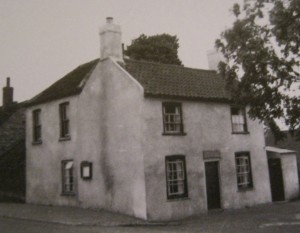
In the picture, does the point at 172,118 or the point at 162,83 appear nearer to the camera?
the point at 172,118

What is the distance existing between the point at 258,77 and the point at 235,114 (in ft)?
30.0

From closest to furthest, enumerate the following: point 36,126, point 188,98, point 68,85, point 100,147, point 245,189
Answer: point 188,98, point 100,147, point 245,189, point 68,85, point 36,126

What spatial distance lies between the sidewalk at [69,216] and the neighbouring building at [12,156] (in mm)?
4202

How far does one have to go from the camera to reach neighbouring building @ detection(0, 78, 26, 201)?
1023 inches

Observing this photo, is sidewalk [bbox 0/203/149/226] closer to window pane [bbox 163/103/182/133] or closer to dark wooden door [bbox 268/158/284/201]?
window pane [bbox 163/103/182/133]

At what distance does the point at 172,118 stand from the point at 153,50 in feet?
58.6

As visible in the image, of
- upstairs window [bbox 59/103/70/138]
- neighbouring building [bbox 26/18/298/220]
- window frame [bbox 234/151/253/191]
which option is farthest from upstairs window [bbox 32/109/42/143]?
window frame [bbox 234/151/253/191]

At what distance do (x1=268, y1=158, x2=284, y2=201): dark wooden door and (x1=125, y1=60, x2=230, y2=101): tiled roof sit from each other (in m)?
5.90

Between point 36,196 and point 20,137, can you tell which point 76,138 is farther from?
point 20,137

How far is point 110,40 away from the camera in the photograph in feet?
69.5

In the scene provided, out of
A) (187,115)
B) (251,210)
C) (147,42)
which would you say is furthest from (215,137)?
(147,42)

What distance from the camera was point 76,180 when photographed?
21.9 meters

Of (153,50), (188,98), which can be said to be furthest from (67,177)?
(153,50)

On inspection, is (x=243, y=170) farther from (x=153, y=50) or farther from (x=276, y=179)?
(x=153, y=50)
